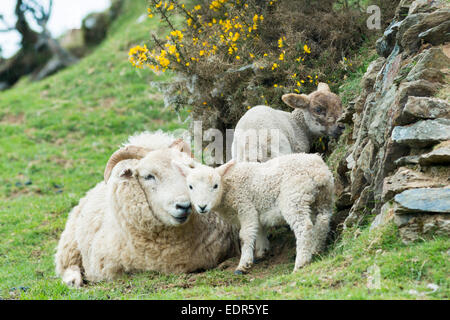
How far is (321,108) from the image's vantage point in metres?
8.61

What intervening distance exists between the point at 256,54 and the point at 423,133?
15.6 feet

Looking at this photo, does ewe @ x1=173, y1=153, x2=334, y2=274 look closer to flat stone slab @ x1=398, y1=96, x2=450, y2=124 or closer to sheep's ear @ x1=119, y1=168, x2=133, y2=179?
sheep's ear @ x1=119, y1=168, x2=133, y2=179

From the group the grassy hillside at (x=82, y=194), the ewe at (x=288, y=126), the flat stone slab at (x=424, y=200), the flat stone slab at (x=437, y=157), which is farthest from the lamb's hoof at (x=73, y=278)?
the flat stone slab at (x=437, y=157)

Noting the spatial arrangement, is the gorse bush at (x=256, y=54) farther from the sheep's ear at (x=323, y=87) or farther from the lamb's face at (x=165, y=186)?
the lamb's face at (x=165, y=186)

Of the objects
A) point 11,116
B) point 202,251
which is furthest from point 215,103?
point 11,116

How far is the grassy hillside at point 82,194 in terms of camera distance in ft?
15.4

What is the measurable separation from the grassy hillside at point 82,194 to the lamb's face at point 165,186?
2.53 ft

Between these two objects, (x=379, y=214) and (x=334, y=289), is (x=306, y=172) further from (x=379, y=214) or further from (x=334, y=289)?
(x=334, y=289)

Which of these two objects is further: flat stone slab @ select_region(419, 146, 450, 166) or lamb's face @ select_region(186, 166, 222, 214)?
lamb's face @ select_region(186, 166, 222, 214)

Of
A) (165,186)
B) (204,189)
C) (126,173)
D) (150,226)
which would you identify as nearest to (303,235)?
(204,189)

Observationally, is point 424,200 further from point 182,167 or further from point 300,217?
point 182,167

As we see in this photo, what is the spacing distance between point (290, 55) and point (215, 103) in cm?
173

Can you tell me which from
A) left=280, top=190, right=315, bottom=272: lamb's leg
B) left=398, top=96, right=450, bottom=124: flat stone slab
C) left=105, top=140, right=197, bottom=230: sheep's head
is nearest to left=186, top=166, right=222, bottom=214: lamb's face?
left=105, top=140, right=197, bottom=230: sheep's head

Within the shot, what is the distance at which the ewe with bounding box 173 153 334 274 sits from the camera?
5.90m
